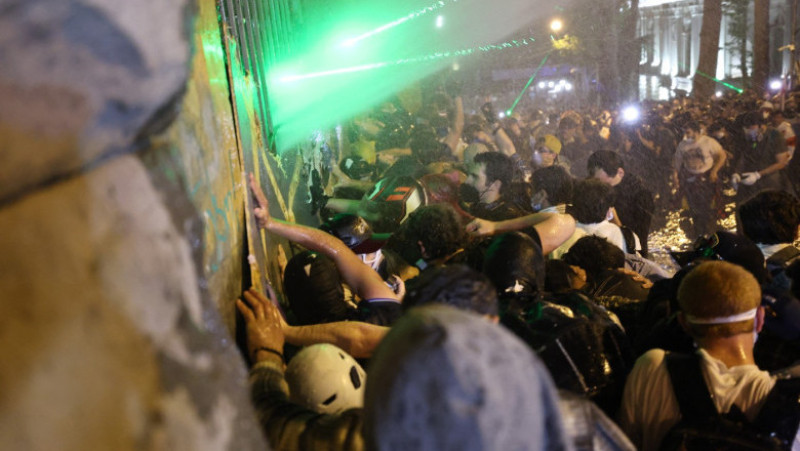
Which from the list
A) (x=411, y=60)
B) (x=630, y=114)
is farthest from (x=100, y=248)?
(x=630, y=114)

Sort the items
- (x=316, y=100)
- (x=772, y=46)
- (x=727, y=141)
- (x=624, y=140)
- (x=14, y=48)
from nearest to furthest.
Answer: (x=14, y=48), (x=316, y=100), (x=727, y=141), (x=624, y=140), (x=772, y=46)

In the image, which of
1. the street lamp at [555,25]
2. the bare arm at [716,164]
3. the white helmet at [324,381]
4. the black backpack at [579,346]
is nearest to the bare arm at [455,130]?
the bare arm at [716,164]

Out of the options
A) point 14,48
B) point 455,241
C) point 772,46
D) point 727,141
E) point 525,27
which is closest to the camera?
point 14,48

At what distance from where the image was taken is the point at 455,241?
350 centimetres

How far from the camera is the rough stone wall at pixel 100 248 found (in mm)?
757

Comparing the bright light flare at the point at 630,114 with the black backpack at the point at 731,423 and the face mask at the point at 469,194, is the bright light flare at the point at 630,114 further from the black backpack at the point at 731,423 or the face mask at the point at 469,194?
the black backpack at the point at 731,423

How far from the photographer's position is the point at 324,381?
1951mm

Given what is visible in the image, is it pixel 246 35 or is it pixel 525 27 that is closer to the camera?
pixel 246 35

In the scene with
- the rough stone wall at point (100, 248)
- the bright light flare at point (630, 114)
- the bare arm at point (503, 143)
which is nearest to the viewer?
the rough stone wall at point (100, 248)

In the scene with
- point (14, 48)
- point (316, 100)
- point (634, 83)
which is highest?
point (14, 48)

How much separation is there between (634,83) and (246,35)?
33.9 metres

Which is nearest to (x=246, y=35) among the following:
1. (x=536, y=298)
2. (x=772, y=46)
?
(x=536, y=298)

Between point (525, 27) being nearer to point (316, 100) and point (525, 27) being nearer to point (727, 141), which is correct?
point (727, 141)

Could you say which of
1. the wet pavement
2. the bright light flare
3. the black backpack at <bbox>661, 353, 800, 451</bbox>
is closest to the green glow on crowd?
the black backpack at <bbox>661, 353, 800, 451</bbox>
